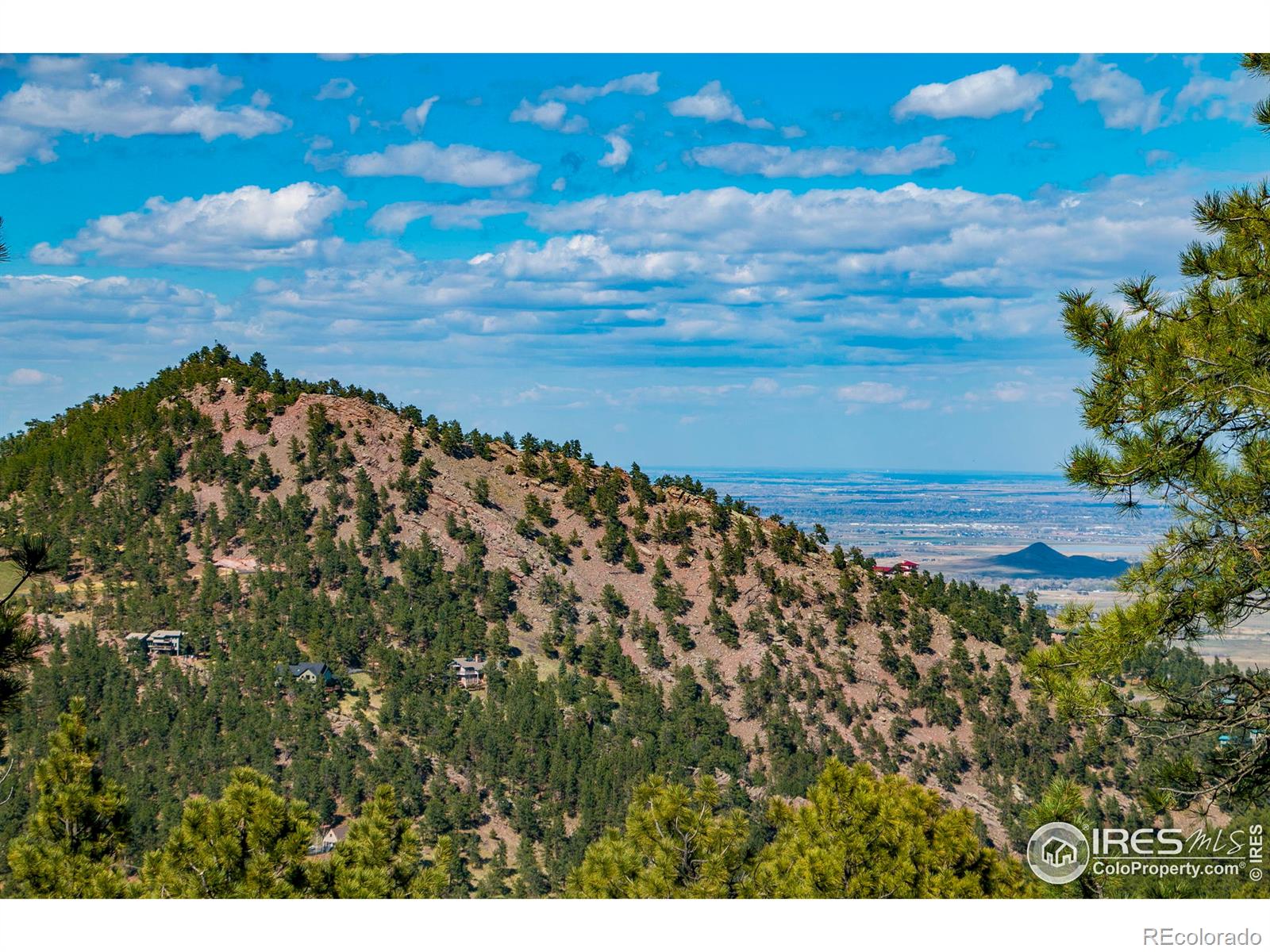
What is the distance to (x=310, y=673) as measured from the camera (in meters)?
70.8

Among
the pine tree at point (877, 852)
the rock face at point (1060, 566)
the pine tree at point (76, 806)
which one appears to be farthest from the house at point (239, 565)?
the rock face at point (1060, 566)

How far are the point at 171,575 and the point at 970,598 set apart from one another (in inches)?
2509

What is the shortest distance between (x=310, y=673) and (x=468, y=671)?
1067 centimetres

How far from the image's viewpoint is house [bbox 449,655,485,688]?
241 feet

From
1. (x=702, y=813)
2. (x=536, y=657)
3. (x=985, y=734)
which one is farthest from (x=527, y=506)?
(x=702, y=813)

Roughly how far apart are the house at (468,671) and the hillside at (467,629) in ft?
3.14

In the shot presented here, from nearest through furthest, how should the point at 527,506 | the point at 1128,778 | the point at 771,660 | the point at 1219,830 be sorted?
1. the point at 1219,830
2. the point at 1128,778
3. the point at 771,660
4. the point at 527,506

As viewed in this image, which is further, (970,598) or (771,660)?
(970,598)

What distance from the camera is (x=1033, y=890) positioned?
1520 centimetres

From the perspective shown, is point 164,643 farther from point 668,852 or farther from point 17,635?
point 17,635

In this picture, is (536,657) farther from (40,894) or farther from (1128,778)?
(40,894)

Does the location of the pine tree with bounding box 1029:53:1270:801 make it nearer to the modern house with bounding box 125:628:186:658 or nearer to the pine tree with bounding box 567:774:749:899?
the pine tree with bounding box 567:774:749:899

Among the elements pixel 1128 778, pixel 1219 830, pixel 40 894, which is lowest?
pixel 1128 778

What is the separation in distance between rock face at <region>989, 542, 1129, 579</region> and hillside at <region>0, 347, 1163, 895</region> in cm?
10191
